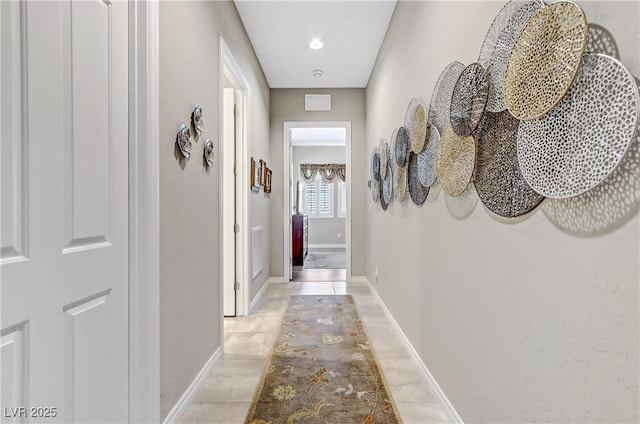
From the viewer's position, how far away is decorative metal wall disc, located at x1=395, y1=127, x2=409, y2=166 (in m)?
2.34

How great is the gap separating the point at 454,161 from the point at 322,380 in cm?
144

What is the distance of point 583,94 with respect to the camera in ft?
2.58

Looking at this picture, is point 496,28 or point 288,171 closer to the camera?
point 496,28

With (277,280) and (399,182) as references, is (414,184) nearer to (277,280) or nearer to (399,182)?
(399,182)

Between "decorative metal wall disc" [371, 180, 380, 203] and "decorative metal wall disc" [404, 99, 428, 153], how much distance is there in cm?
122

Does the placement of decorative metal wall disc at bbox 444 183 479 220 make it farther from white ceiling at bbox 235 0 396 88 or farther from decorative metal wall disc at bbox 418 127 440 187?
white ceiling at bbox 235 0 396 88

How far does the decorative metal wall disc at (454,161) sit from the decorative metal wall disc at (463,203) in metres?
0.02

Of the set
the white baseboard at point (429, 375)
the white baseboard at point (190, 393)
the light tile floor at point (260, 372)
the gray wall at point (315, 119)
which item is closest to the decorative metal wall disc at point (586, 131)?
the white baseboard at point (429, 375)

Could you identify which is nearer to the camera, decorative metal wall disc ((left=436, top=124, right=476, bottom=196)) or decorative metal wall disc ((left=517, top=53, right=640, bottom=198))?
decorative metal wall disc ((left=517, top=53, right=640, bottom=198))

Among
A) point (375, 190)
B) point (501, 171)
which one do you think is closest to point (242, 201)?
point (375, 190)

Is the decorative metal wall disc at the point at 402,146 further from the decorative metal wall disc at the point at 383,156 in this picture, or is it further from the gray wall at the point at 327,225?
the gray wall at the point at 327,225

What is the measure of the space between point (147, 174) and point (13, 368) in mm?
736

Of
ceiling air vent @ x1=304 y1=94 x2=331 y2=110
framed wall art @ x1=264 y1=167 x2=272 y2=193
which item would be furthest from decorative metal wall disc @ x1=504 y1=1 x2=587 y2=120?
ceiling air vent @ x1=304 y1=94 x2=331 y2=110

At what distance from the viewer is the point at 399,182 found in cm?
257
